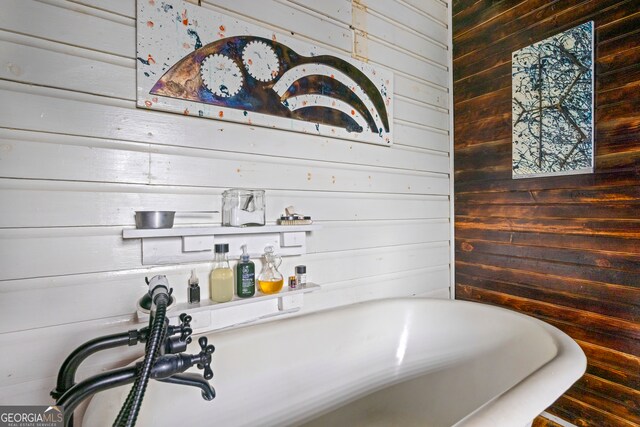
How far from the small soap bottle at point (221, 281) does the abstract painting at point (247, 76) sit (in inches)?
22.0

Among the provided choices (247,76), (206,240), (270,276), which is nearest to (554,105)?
(247,76)

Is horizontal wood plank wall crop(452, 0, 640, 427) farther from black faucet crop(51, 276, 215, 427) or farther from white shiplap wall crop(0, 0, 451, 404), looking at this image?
black faucet crop(51, 276, 215, 427)

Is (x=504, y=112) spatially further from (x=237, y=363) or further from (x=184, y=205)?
(x=237, y=363)

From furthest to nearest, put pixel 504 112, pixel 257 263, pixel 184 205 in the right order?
pixel 504 112 → pixel 257 263 → pixel 184 205

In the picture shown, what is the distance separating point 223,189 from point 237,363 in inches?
27.4

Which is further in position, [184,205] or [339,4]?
[339,4]

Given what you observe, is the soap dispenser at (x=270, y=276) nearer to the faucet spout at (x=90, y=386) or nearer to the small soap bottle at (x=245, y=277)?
the small soap bottle at (x=245, y=277)

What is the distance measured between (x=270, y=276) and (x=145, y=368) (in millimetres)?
838

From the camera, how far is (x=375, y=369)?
1534 millimetres

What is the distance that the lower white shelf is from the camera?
117cm

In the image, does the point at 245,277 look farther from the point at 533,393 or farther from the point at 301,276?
the point at 533,393

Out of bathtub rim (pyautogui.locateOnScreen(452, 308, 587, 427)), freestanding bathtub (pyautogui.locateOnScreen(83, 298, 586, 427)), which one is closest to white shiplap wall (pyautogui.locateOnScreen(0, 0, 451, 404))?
freestanding bathtub (pyautogui.locateOnScreen(83, 298, 586, 427))

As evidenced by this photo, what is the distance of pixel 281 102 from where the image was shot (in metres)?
1.47

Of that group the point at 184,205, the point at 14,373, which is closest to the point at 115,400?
the point at 14,373
